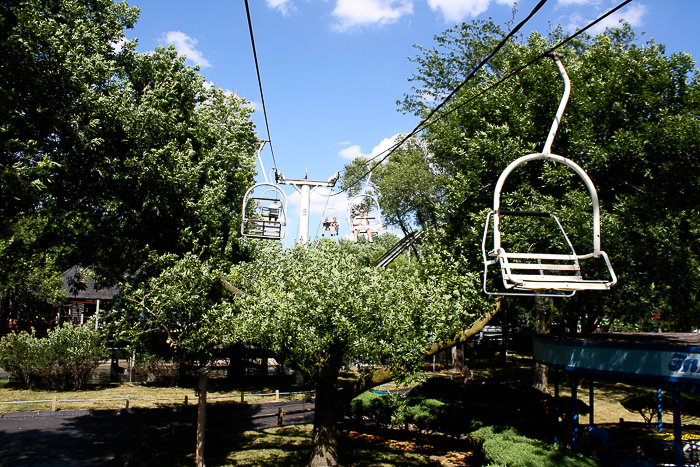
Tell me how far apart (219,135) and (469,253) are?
9941 mm

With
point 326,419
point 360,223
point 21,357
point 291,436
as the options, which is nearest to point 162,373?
point 21,357

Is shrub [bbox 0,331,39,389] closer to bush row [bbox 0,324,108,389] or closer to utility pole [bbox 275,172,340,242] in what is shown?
bush row [bbox 0,324,108,389]

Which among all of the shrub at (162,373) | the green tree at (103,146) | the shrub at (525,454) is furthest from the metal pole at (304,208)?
the shrub at (162,373)

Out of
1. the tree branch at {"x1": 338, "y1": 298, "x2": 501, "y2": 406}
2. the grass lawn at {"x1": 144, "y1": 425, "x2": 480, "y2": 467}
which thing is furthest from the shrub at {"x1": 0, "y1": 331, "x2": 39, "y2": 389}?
the tree branch at {"x1": 338, "y1": 298, "x2": 501, "y2": 406}

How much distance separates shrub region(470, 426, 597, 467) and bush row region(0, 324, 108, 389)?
19.1 metres

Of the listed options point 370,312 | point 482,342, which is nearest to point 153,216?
point 370,312

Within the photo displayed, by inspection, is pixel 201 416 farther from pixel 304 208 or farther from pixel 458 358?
pixel 458 358

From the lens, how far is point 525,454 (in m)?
9.85

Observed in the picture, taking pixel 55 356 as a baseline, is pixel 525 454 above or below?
above

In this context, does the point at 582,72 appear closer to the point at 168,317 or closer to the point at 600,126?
the point at 600,126

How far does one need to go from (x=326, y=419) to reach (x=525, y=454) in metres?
4.96

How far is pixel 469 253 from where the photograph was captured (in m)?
14.5

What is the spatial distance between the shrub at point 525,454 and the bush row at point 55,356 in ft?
62.5

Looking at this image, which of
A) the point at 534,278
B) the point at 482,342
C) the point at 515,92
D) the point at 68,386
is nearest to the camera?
the point at 534,278
